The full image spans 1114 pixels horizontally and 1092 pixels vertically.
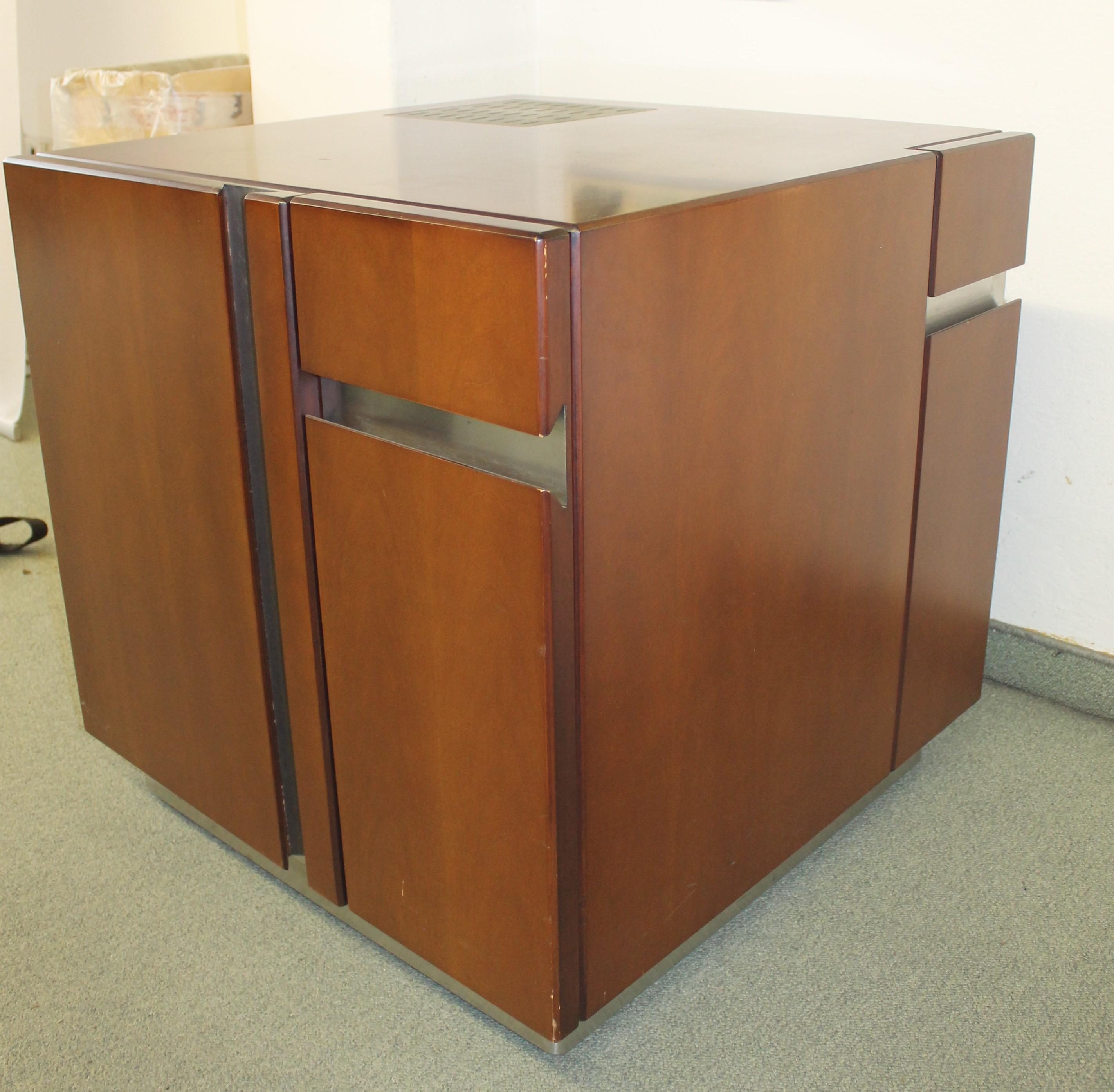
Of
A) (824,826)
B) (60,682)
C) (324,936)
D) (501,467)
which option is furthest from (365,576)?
(60,682)

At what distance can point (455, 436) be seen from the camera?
0.81m

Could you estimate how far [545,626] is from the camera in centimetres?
76

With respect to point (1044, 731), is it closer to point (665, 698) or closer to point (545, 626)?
point (665, 698)

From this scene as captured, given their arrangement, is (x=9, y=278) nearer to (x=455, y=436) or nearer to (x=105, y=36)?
(x=105, y=36)

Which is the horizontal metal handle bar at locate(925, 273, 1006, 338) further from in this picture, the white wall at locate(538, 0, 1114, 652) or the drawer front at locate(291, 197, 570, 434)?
the drawer front at locate(291, 197, 570, 434)

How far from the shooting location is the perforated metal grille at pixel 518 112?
1251 mm

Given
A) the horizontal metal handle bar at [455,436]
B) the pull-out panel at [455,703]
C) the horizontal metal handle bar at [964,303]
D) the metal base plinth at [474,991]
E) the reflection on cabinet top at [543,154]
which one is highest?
the reflection on cabinet top at [543,154]

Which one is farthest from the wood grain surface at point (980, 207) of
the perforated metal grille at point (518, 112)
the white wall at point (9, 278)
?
the white wall at point (9, 278)

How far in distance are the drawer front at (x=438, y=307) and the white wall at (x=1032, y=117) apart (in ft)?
2.78

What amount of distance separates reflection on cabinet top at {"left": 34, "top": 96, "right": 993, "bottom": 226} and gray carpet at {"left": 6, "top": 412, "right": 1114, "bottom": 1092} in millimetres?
657

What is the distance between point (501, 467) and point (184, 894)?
62 cm

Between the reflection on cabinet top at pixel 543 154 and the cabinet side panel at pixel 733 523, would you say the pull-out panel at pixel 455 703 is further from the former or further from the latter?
the reflection on cabinet top at pixel 543 154

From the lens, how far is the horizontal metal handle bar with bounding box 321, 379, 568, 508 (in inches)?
29.7

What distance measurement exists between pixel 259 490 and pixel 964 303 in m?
0.67
